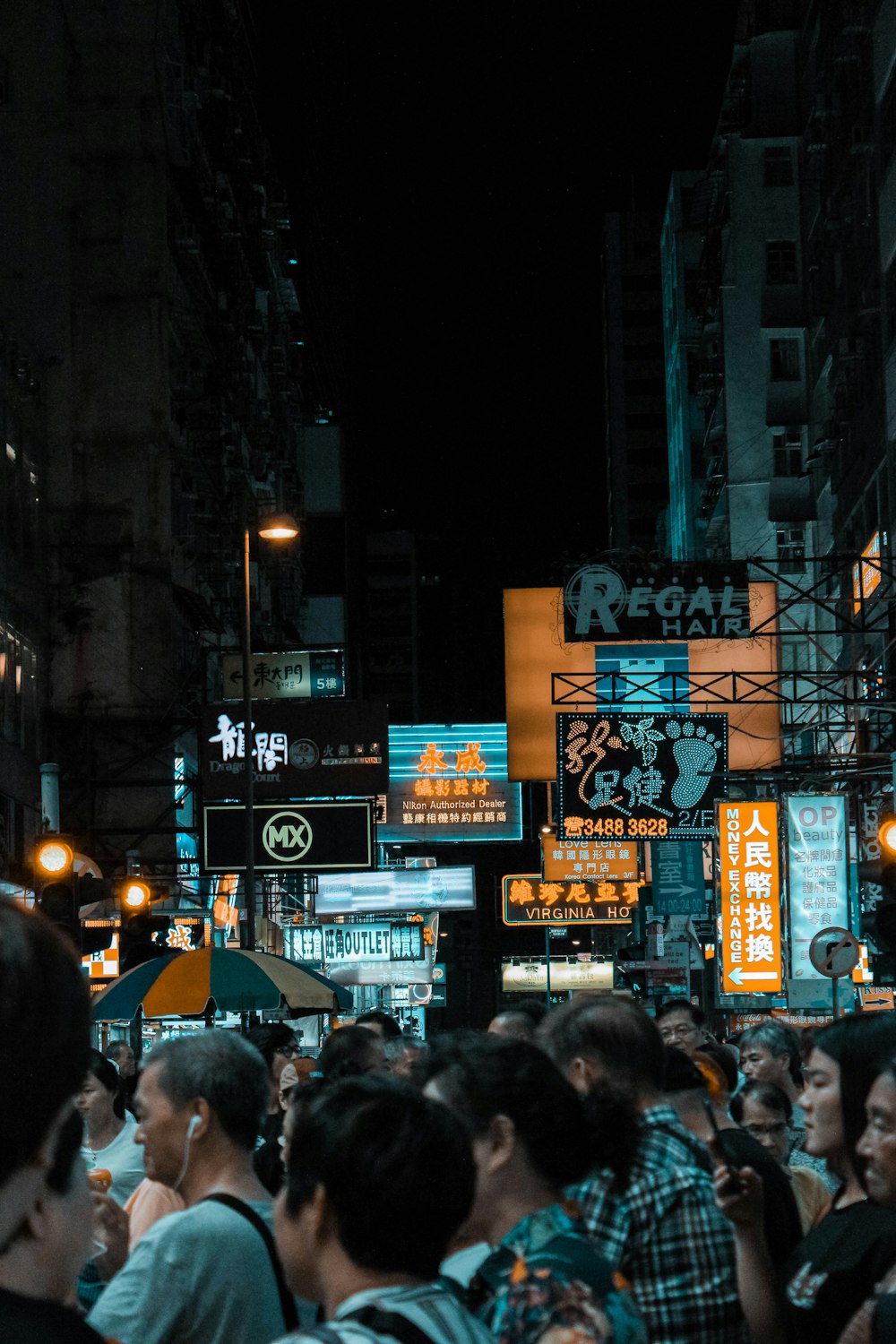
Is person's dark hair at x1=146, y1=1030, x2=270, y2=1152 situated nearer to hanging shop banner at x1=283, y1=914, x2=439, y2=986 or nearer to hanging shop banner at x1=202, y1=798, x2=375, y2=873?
hanging shop banner at x1=202, y1=798, x2=375, y2=873

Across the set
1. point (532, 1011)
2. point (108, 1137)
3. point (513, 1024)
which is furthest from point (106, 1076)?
point (532, 1011)

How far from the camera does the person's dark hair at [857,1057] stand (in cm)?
505

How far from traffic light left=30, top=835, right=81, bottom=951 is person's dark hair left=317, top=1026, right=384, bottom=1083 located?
23.3 ft

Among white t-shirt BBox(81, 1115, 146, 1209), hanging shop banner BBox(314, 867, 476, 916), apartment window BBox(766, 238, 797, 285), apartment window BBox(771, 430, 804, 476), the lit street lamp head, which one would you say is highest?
apartment window BBox(766, 238, 797, 285)

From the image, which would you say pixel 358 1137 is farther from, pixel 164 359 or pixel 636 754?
pixel 164 359

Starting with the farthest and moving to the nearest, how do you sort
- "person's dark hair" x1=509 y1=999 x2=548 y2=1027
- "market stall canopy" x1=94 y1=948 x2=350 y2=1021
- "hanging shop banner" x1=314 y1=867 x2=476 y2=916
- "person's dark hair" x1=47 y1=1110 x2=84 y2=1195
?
"hanging shop banner" x1=314 y1=867 x2=476 y2=916, "market stall canopy" x1=94 y1=948 x2=350 y2=1021, "person's dark hair" x1=509 y1=999 x2=548 y2=1027, "person's dark hair" x1=47 y1=1110 x2=84 y2=1195

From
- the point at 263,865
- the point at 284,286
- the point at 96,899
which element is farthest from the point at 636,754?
the point at 284,286

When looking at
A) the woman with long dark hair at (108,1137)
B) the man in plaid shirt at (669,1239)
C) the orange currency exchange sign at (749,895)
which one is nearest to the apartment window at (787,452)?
the orange currency exchange sign at (749,895)

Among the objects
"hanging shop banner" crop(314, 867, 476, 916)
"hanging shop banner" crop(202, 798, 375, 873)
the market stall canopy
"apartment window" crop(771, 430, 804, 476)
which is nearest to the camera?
the market stall canopy

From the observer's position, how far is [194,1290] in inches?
181

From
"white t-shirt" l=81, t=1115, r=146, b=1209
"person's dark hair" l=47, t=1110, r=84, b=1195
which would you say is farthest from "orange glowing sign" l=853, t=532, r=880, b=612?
"person's dark hair" l=47, t=1110, r=84, b=1195

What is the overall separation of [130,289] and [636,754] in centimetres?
2185

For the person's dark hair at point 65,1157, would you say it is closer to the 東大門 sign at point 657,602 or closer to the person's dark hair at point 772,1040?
the person's dark hair at point 772,1040

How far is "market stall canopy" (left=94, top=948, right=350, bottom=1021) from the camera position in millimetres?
13953
